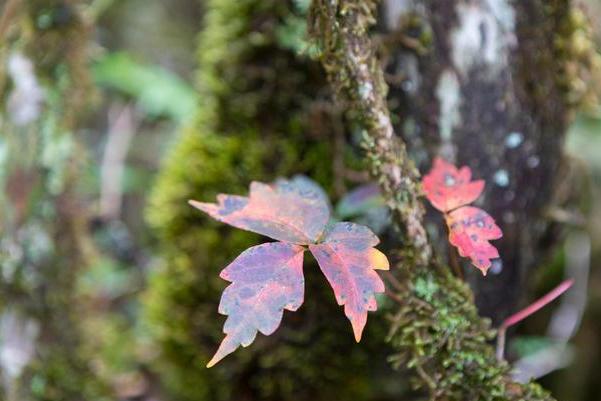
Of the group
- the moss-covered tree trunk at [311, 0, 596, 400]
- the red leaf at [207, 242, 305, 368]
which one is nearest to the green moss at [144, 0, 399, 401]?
the moss-covered tree trunk at [311, 0, 596, 400]

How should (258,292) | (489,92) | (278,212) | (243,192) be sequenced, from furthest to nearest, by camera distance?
(243,192), (489,92), (278,212), (258,292)

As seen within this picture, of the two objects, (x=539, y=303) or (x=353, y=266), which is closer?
(x=353, y=266)

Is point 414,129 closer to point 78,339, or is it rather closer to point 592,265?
point 78,339

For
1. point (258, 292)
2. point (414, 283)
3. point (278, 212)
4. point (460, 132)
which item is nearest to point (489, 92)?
point (460, 132)

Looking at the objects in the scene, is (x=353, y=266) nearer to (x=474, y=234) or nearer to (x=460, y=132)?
(x=474, y=234)

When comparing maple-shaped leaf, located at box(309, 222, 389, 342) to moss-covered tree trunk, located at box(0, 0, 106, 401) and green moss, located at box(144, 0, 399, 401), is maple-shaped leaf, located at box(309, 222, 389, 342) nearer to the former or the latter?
green moss, located at box(144, 0, 399, 401)

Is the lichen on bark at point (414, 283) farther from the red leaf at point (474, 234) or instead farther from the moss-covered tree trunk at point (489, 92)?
the moss-covered tree trunk at point (489, 92)
